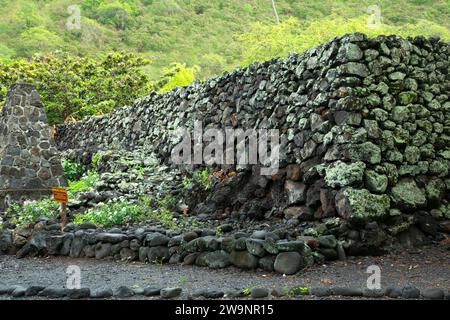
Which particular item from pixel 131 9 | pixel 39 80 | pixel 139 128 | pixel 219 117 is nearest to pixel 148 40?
pixel 131 9

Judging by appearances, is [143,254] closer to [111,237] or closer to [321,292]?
[111,237]

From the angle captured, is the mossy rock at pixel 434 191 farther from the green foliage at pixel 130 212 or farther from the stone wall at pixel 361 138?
the green foliage at pixel 130 212

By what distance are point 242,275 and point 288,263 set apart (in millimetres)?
549

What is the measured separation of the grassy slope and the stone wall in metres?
18.9

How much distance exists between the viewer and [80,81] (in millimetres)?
25969

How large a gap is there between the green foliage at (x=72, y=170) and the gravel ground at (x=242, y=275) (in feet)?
28.4

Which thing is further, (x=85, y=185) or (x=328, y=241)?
(x=85, y=185)

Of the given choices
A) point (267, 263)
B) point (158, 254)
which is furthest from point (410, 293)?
point (158, 254)

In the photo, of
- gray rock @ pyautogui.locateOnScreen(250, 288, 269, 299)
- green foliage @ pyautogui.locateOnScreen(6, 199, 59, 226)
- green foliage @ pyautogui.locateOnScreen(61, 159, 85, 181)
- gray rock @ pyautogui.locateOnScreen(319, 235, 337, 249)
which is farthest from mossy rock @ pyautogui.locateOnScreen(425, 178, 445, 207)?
green foliage @ pyautogui.locateOnScreen(61, 159, 85, 181)

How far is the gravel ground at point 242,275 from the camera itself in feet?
17.9

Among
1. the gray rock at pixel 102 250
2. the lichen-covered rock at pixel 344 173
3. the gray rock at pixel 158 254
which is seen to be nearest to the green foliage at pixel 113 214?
the gray rock at pixel 102 250

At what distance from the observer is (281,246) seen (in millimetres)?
6035
